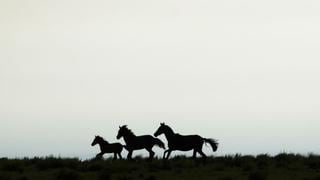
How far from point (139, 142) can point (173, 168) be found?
480 cm

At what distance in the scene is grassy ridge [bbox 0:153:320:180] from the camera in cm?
2045

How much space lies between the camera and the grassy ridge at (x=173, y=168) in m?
20.5

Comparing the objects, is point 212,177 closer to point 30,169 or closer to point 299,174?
point 299,174

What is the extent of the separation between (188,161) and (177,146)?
90.2 inches

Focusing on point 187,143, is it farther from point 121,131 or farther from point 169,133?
point 121,131

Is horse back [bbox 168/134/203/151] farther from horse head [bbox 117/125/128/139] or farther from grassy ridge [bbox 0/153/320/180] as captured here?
horse head [bbox 117/125/128/139]

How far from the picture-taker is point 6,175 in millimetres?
20547

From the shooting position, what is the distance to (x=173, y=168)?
22.1 metres

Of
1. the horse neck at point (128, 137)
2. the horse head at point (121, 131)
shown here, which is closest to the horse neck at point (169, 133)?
the horse neck at point (128, 137)

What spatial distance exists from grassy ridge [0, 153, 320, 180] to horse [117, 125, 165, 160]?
1.02 metres

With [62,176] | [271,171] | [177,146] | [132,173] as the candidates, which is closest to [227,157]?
[177,146]

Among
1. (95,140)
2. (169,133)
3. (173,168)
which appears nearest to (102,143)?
(95,140)

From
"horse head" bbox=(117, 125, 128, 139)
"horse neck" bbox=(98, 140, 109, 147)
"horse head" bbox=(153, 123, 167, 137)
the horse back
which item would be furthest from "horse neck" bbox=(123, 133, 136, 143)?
the horse back

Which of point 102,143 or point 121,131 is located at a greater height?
point 121,131
